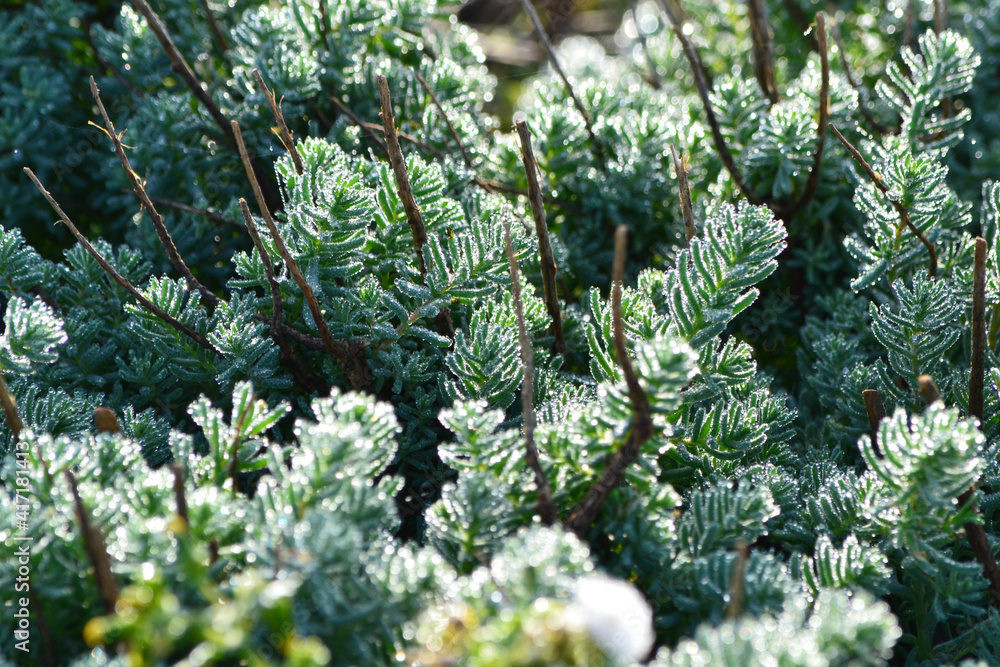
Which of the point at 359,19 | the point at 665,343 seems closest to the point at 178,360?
the point at 665,343

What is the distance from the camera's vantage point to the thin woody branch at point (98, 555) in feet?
2.70

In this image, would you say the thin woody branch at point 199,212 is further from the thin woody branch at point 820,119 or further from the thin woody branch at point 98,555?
the thin woody branch at point 820,119

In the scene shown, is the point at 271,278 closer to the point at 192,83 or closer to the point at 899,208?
the point at 192,83

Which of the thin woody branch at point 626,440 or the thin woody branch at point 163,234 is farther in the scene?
the thin woody branch at point 163,234

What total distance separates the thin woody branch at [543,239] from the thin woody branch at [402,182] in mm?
162

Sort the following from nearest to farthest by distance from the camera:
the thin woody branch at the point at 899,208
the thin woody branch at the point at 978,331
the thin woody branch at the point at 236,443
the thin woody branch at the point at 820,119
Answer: the thin woody branch at the point at 236,443
the thin woody branch at the point at 978,331
the thin woody branch at the point at 899,208
the thin woody branch at the point at 820,119

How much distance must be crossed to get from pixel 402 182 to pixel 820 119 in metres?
0.75

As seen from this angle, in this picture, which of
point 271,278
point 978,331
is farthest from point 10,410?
point 978,331

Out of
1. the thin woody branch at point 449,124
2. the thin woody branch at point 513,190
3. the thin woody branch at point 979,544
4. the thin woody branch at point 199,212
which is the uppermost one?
Result: the thin woody branch at point 449,124

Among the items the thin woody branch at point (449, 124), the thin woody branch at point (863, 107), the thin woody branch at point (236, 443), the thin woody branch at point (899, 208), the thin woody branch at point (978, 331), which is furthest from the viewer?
the thin woody branch at point (863, 107)

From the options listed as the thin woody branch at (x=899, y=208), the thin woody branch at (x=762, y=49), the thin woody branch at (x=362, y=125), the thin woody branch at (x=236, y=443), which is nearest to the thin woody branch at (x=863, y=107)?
the thin woody branch at (x=762, y=49)

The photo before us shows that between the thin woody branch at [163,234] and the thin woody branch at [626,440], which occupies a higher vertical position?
the thin woody branch at [163,234]

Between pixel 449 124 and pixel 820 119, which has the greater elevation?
pixel 449 124

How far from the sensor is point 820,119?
4.88 feet
